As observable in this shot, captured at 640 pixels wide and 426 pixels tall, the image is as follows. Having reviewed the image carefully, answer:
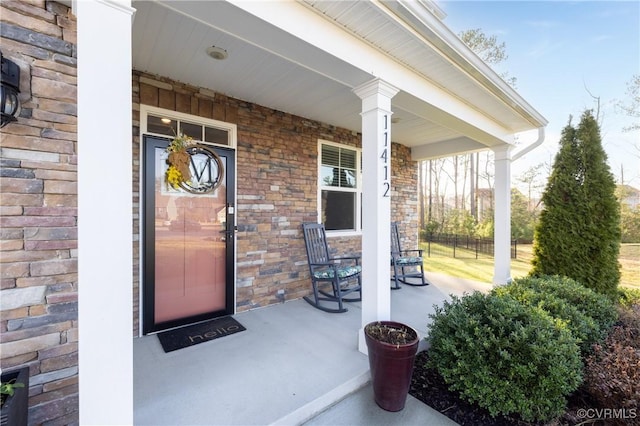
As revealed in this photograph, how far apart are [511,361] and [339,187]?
3.31 meters

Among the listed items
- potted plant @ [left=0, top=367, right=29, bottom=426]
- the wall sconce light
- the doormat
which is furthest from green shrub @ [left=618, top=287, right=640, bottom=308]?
the wall sconce light

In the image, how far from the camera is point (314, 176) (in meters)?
4.21

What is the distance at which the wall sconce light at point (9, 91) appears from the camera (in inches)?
49.9

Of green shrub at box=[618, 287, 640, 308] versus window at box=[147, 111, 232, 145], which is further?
green shrub at box=[618, 287, 640, 308]

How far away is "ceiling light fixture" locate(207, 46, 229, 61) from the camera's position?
2332mm

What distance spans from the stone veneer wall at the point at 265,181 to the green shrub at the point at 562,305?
8.34ft

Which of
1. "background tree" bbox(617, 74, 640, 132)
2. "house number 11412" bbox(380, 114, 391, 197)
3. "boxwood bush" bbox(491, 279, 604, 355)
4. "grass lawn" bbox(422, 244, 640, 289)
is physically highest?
"background tree" bbox(617, 74, 640, 132)

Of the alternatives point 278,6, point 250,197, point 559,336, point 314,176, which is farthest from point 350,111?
point 559,336

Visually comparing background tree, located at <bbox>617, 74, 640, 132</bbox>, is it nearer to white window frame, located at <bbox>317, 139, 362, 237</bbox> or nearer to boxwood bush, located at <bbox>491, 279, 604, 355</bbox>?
white window frame, located at <bbox>317, 139, 362, 237</bbox>

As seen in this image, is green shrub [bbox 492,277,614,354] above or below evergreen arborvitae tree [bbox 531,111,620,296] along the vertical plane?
below

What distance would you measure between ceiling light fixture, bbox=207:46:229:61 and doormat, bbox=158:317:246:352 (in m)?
2.71

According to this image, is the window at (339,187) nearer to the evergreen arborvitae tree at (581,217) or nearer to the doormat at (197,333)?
the doormat at (197,333)

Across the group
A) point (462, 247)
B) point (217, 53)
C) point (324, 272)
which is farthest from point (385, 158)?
point (462, 247)

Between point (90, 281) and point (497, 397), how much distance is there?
2.47 meters
